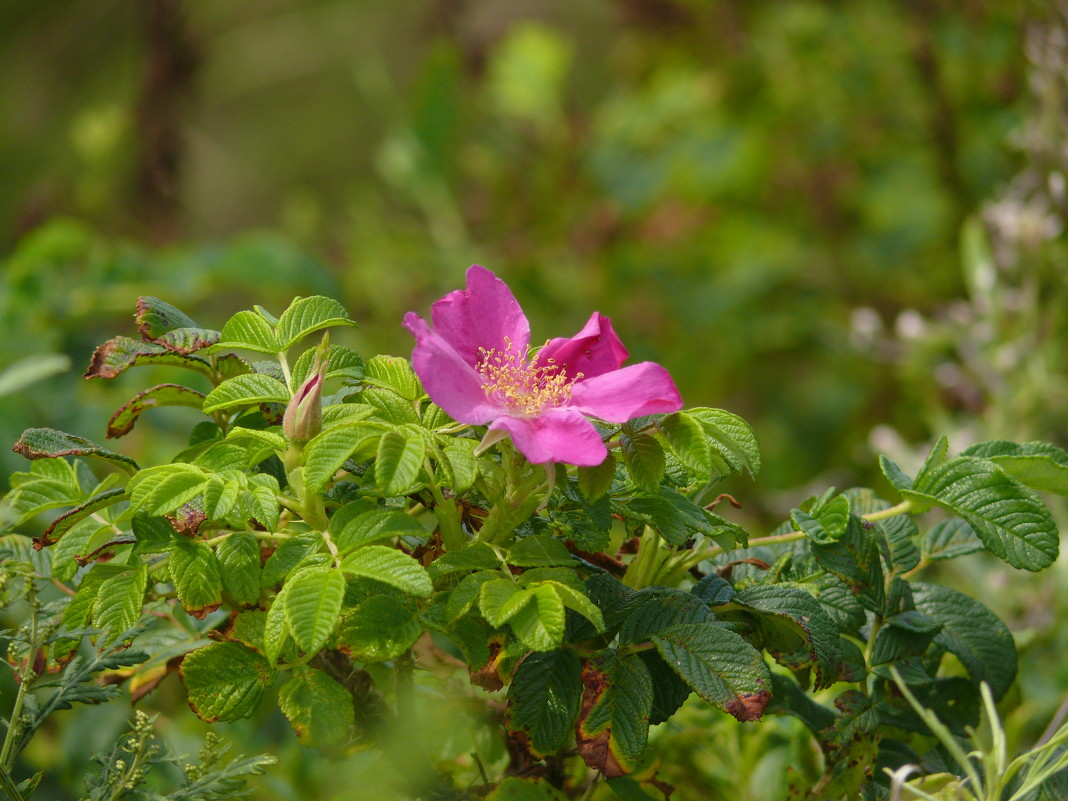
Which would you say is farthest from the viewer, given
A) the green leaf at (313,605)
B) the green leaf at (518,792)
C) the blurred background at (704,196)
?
the blurred background at (704,196)

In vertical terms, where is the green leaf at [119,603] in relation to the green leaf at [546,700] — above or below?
above

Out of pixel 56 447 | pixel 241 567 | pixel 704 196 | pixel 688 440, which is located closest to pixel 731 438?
pixel 688 440

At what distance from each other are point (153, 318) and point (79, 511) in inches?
4.5

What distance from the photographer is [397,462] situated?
0.41 m

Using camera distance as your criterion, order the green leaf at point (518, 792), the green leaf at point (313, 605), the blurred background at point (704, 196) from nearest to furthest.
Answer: the green leaf at point (313, 605) → the green leaf at point (518, 792) → the blurred background at point (704, 196)

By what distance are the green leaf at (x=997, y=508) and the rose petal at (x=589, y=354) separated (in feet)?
0.57

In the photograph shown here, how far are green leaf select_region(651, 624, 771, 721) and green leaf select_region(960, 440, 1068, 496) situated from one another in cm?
18

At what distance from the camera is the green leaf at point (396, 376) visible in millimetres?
499

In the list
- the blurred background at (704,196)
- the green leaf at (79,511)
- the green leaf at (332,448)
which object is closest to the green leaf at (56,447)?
the green leaf at (79,511)

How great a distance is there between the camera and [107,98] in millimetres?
3006

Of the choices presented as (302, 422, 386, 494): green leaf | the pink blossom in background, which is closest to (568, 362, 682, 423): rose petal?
the pink blossom in background

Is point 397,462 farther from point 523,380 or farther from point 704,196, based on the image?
point 704,196

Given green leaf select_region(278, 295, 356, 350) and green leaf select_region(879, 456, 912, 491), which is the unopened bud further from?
green leaf select_region(879, 456, 912, 491)

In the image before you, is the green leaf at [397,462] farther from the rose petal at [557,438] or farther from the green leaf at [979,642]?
the green leaf at [979,642]
